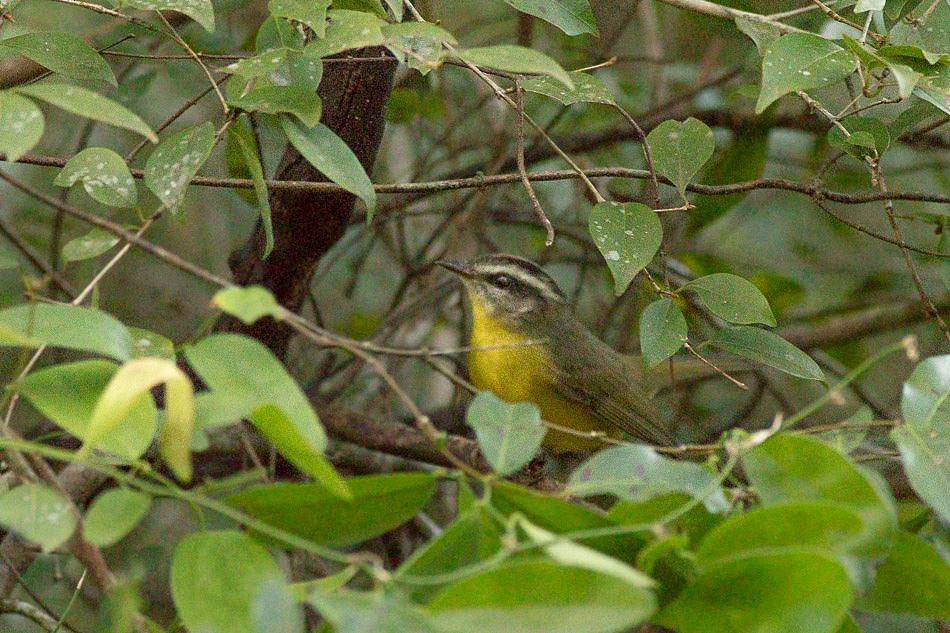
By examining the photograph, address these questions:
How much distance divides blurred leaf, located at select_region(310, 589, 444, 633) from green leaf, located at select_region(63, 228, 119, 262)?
1.07 meters

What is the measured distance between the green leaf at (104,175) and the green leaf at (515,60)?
2.44 ft

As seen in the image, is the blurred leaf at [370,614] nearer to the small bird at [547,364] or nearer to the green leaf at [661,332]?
the green leaf at [661,332]

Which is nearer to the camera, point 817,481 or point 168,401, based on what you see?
point 168,401

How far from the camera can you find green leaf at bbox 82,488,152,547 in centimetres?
113

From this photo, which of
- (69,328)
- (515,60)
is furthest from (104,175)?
(515,60)

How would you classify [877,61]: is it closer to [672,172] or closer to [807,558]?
[672,172]

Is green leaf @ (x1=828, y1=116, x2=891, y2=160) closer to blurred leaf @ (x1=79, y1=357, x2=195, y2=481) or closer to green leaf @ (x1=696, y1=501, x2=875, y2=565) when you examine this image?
green leaf @ (x1=696, y1=501, x2=875, y2=565)

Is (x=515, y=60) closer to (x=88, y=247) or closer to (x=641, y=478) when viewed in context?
(x=641, y=478)

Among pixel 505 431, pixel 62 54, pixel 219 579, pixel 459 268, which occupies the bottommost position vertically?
pixel 459 268

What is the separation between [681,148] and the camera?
2.10m

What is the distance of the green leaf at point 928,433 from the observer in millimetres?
1263

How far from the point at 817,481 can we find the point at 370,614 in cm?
61

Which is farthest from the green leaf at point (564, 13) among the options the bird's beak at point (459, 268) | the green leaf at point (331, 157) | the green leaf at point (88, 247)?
the bird's beak at point (459, 268)

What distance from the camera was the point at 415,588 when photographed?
1.15 metres
